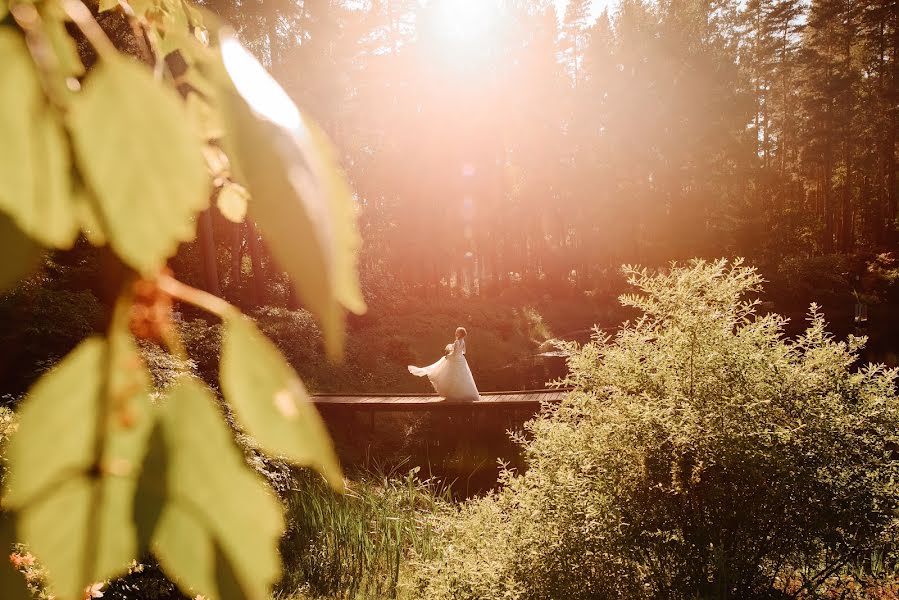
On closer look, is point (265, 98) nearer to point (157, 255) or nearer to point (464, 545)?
point (157, 255)

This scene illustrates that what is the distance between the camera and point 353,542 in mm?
5336

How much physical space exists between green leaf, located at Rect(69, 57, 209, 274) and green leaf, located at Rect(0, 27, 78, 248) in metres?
0.04

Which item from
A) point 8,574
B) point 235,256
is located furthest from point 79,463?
point 235,256

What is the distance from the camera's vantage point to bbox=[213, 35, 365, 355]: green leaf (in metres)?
0.27

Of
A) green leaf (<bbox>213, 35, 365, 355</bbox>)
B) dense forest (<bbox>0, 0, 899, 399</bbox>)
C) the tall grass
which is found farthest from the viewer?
dense forest (<bbox>0, 0, 899, 399</bbox>)

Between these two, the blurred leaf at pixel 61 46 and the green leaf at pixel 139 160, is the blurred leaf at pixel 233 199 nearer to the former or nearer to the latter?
the blurred leaf at pixel 61 46

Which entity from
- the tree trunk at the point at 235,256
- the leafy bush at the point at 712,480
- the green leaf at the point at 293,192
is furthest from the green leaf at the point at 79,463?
the tree trunk at the point at 235,256

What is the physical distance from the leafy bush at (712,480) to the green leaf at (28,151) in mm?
3674

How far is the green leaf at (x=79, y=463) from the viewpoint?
1.14 feet

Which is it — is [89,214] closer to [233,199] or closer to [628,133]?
[233,199]

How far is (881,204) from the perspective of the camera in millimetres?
27531

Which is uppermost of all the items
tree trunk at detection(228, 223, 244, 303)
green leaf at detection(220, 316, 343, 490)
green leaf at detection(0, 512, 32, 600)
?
tree trunk at detection(228, 223, 244, 303)

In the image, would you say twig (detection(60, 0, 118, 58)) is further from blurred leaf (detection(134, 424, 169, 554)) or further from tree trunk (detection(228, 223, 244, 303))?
tree trunk (detection(228, 223, 244, 303))

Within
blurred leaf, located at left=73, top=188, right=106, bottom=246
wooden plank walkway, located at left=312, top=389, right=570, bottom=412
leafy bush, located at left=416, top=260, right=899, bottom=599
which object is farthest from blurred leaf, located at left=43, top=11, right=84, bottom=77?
wooden plank walkway, located at left=312, top=389, right=570, bottom=412
